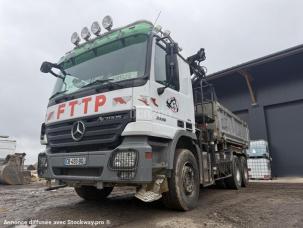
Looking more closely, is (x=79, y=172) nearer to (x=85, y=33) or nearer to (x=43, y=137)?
(x=43, y=137)

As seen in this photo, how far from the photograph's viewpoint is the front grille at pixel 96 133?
403 centimetres

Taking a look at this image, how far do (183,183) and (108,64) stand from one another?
7.57 ft

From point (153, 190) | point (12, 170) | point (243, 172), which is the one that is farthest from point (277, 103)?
point (12, 170)

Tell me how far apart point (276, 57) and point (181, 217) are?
34.6 ft

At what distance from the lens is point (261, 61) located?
515 inches

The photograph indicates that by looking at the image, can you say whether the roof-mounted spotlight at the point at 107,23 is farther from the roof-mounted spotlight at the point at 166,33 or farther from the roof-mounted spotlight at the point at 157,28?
the roof-mounted spotlight at the point at 166,33

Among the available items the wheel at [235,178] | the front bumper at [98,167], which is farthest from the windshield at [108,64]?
the wheel at [235,178]

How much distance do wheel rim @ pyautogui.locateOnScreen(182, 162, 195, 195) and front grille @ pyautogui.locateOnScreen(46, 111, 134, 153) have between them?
1372 mm

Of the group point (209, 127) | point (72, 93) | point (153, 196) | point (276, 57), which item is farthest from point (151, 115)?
point (276, 57)

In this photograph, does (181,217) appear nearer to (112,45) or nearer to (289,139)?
(112,45)

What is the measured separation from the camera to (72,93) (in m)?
4.77

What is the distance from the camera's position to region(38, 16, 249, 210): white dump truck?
3959mm

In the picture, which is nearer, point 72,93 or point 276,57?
point 72,93

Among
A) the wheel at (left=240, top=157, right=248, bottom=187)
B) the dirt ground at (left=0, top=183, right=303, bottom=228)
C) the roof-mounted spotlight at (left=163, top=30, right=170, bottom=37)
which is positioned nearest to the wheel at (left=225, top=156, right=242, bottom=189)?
the wheel at (left=240, top=157, right=248, bottom=187)
